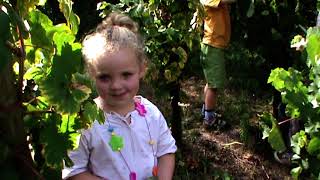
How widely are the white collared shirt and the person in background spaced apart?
6.44ft

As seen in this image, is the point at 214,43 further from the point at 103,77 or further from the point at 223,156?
the point at 103,77

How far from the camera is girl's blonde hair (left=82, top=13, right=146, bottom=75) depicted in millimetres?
1608

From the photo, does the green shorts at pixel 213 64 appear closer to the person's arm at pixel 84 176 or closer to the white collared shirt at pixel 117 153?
the white collared shirt at pixel 117 153

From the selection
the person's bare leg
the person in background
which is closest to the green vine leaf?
the person in background

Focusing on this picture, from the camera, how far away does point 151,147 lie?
1719mm

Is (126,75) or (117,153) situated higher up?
(126,75)

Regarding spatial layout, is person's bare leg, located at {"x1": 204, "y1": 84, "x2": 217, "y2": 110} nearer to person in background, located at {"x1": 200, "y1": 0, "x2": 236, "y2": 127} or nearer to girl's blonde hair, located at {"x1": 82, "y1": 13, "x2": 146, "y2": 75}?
person in background, located at {"x1": 200, "y1": 0, "x2": 236, "y2": 127}

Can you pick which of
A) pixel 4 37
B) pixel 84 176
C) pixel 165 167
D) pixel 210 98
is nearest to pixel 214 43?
pixel 210 98

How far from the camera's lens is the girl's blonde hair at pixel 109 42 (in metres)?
1.61

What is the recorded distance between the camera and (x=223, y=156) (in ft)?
11.8

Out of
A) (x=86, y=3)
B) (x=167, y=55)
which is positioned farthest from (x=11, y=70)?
(x=86, y=3)

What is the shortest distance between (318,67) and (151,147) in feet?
2.54

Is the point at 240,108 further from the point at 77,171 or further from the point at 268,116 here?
the point at 77,171

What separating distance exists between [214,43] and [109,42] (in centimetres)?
211
